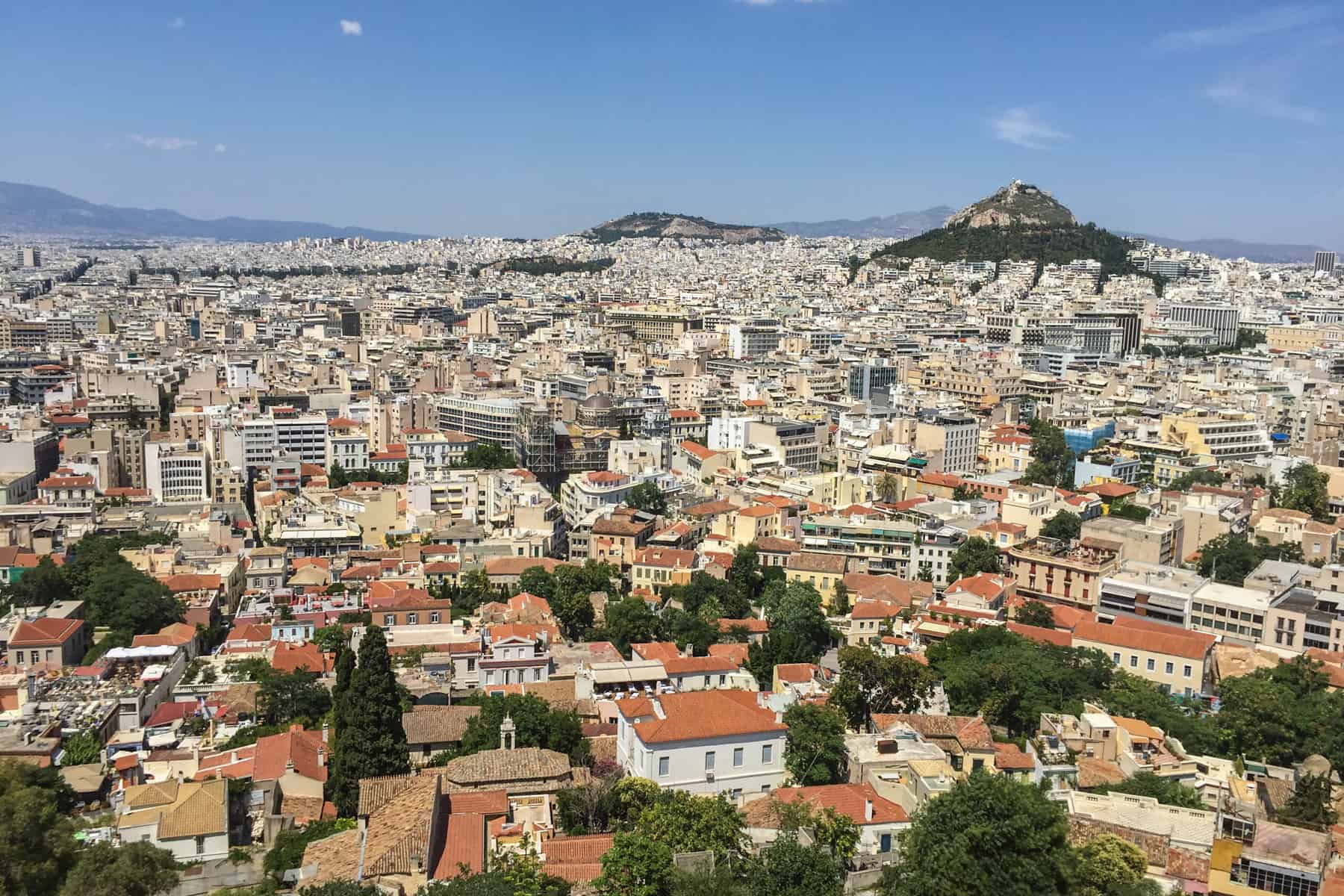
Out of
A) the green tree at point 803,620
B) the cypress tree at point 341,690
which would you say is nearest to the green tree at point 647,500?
the green tree at point 803,620

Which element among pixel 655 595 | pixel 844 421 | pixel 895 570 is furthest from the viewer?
pixel 844 421

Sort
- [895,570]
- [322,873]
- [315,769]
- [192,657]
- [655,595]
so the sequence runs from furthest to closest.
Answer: [895,570]
[655,595]
[192,657]
[315,769]
[322,873]

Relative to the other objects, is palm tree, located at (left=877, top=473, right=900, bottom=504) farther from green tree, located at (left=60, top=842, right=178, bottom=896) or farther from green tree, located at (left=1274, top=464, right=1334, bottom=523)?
green tree, located at (left=60, top=842, right=178, bottom=896)

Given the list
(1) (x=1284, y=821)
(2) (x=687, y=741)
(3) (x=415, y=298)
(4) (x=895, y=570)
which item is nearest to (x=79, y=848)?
(2) (x=687, y=741)

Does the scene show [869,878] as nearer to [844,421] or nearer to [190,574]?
[190,574]

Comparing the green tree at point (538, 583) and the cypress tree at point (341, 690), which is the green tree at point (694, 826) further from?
the green tree at point (538, 583)

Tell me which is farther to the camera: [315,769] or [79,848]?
[315,769]
